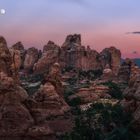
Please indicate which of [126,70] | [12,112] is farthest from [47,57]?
[12,112]

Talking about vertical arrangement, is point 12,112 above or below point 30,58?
below

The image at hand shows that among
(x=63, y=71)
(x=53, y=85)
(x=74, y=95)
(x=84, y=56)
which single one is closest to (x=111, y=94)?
(x=74, y=95)

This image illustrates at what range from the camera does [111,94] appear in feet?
383

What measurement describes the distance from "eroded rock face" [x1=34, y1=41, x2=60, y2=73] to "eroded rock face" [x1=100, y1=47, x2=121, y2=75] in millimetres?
20213

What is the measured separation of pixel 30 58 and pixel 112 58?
3035 cm

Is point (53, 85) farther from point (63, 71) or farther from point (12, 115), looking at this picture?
point (63, 71)

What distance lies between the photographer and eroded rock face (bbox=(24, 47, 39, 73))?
7160 inches

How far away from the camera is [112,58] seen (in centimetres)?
18875

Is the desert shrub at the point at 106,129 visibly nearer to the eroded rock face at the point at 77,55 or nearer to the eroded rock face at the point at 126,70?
the eroded rock face at the point at 126,70

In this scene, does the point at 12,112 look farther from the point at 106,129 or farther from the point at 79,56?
the point at 79,56

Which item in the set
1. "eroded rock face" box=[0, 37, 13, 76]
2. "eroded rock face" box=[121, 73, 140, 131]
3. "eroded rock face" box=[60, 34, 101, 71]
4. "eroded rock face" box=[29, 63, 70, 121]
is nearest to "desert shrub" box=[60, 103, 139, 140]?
"eroded rock face" box=[121, 73, 140, 131]

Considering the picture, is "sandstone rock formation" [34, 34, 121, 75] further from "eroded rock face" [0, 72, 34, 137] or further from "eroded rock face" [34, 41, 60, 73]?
"eroded rock face" [0, 72, 34, 137]

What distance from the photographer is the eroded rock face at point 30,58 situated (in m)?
182

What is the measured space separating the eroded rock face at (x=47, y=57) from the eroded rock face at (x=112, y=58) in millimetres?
20213
